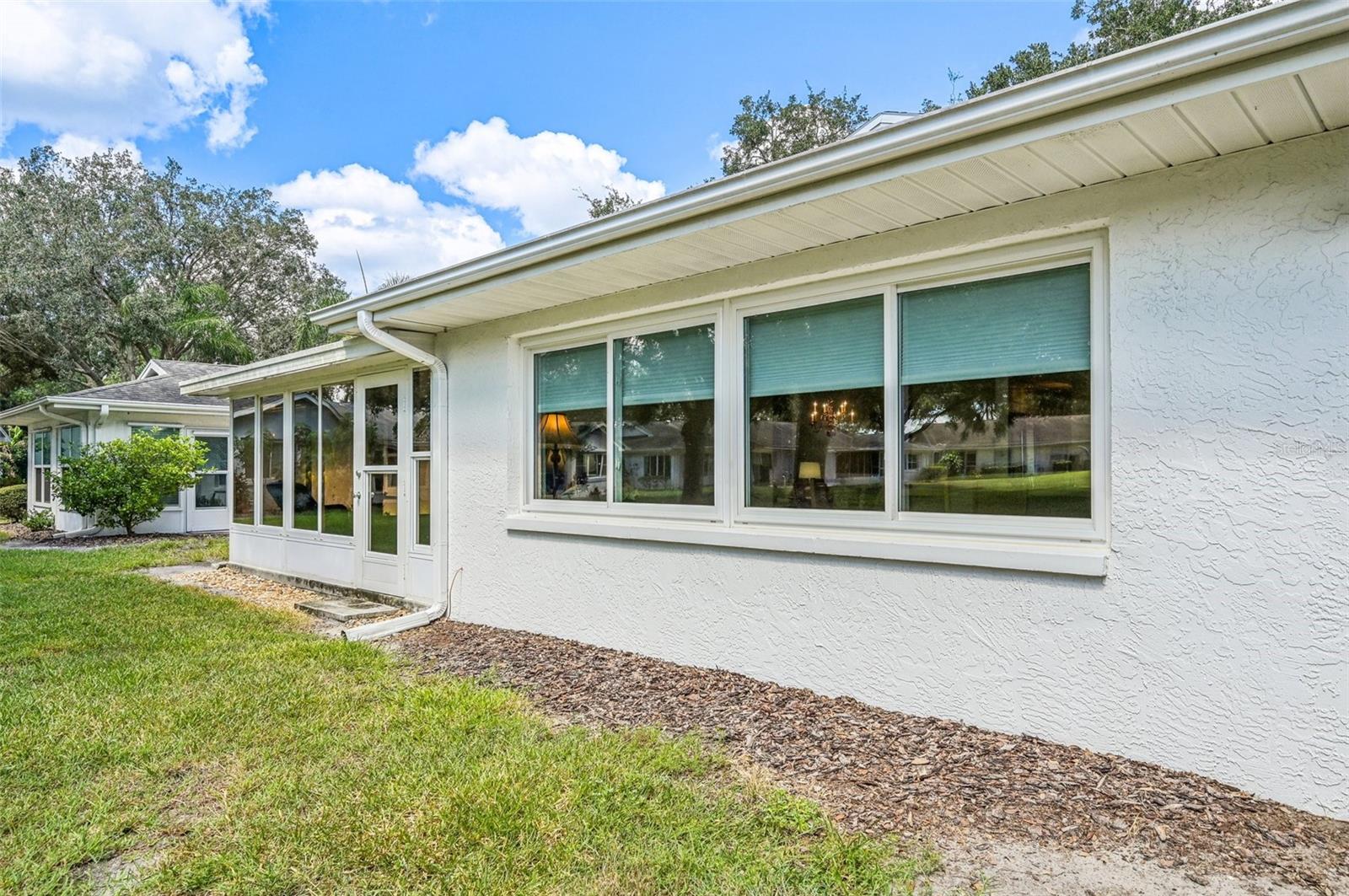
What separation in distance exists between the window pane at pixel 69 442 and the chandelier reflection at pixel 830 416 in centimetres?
1634

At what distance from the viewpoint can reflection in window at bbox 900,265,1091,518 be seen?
347 centimetres

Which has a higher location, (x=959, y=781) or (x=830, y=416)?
(x=830, y=416)

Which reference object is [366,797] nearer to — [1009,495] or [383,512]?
[1009,495]

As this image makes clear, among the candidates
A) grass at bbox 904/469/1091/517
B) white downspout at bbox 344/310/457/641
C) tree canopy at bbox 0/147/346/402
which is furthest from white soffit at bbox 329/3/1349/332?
tree canopy at bbox 0/147/346/402

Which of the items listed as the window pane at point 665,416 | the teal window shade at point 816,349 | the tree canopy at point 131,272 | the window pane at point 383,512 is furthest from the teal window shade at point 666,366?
the tree canopy at point 131,272

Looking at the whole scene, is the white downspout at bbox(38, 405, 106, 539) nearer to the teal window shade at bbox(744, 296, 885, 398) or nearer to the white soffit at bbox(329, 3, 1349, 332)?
the white soffit at bbox(329, 3, 1349, 332)

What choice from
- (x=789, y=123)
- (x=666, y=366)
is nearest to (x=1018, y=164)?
(x=666, y=366)

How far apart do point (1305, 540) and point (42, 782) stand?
536cm

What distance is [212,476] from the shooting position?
14961mm

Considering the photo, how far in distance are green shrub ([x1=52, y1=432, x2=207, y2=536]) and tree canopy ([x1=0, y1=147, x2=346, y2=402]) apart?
8.54 m

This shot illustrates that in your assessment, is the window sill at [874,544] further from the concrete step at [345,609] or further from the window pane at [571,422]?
Answer: the concrete step at [345,609]

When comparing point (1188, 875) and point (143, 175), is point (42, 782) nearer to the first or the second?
point (1188, 875)

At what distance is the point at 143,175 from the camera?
28.5 m

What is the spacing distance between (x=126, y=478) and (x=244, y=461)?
494cm
